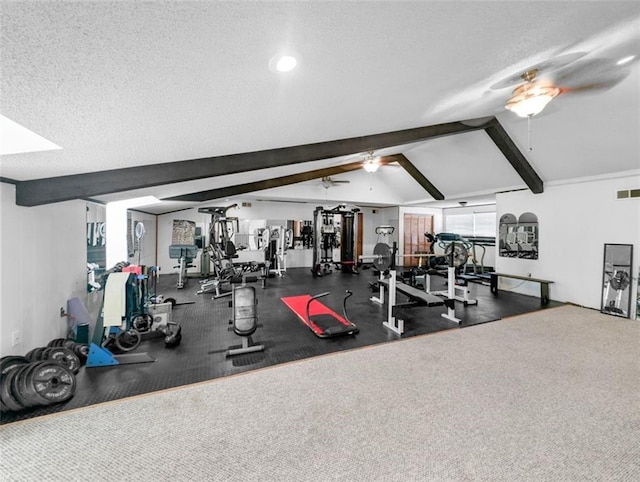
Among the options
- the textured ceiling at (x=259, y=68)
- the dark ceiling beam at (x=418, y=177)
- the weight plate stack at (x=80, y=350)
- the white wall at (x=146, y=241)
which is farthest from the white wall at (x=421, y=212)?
the weight plate stack at (x=80, y=350)

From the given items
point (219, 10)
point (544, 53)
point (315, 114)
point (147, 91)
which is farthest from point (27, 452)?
point (544, 53)

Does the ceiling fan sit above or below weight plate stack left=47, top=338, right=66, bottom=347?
above

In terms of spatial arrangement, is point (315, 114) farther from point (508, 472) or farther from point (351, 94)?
point (508, 472)

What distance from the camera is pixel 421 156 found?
269 inches

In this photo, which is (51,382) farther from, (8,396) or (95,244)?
(95,244)

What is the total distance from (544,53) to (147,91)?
10.6 ft

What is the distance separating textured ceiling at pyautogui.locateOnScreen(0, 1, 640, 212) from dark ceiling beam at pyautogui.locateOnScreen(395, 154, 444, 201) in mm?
3589

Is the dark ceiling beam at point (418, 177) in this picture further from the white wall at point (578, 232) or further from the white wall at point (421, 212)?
the white wall at point (421, 212)

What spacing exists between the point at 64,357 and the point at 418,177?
26.9 feet

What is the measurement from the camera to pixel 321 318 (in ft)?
13.7

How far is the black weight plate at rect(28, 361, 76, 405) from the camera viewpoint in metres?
2.07

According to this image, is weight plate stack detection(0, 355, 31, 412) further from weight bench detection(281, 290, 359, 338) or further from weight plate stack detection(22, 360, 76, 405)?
weight bench detection(281, 290, 359, 338)

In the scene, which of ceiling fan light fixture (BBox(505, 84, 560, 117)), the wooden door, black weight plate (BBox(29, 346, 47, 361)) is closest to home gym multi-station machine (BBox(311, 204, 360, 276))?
the wooden door

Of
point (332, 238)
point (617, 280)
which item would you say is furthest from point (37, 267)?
point (617, 280)
